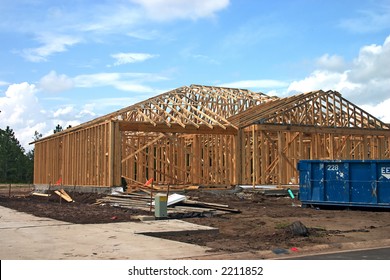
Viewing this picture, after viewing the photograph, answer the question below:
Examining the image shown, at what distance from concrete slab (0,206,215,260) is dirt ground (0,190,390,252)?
2.53ft

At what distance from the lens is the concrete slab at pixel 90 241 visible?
378 inches

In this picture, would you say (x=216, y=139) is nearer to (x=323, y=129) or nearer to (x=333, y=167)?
(x=323, y=129)

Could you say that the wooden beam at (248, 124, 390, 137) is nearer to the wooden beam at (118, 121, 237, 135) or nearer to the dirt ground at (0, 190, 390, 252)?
the wooden beam at (118, 121, 237, 135)

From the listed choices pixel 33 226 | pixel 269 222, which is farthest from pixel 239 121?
pixel 33 226

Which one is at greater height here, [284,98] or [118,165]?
[284,98]

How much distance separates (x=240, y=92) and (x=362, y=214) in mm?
20593

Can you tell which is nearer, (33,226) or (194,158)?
(33,226)

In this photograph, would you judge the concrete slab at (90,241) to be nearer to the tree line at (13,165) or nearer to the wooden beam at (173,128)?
the wooden beam at (173,128)

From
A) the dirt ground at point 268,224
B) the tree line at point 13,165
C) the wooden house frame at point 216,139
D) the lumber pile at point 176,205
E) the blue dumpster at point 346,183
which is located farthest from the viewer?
the tree line at point 13,165

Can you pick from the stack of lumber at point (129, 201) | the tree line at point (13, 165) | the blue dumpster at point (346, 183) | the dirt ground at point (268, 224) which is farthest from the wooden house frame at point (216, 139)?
the tree line at point (13, 165)

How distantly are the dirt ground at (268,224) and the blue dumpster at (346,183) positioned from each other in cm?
41

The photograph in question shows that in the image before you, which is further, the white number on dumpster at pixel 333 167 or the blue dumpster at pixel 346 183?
the white number on dumpster at pixel 333 167

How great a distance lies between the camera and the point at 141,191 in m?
→ 23.9
